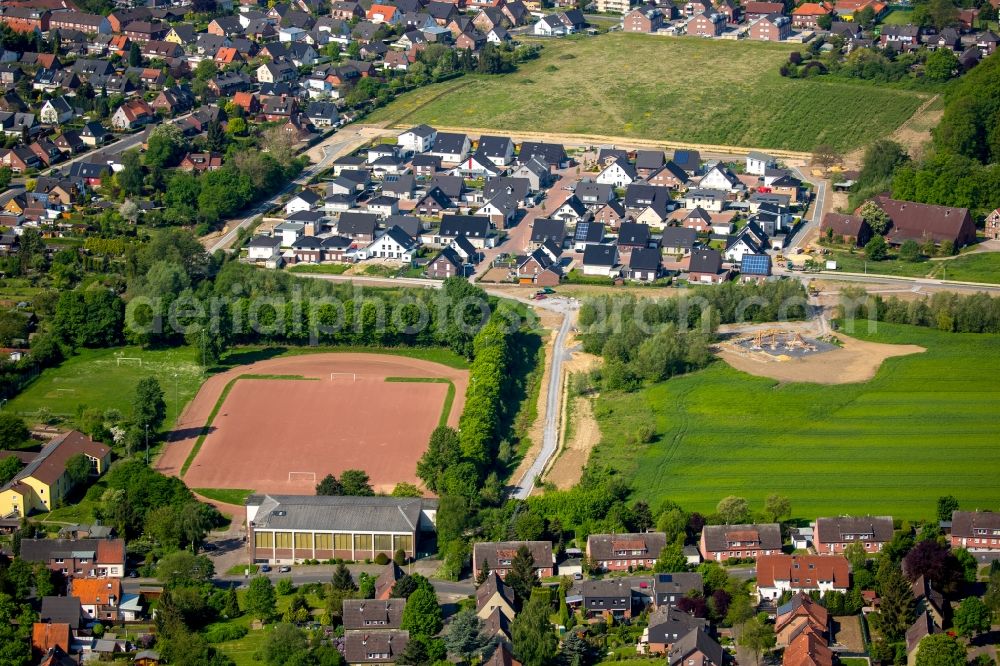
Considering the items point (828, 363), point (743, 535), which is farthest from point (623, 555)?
point (828, 363)

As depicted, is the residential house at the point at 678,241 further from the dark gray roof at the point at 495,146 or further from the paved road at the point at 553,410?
the dark gray roof at the point at 495,146

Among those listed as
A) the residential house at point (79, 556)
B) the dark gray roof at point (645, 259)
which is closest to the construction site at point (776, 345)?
the dark gray roof at point (645, 259)

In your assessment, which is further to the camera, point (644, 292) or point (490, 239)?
point (490, 239)

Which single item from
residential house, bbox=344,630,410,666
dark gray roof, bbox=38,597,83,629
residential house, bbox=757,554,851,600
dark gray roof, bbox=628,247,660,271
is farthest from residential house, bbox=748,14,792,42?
dark gray roof, bbox=38,597,83,629

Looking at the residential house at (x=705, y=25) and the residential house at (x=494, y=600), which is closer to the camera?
the residential house at (x=494, y=600)

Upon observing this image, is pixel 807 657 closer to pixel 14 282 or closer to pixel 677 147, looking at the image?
pixel 14 282

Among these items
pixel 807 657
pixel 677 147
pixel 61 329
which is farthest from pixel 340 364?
pixel 677 147
